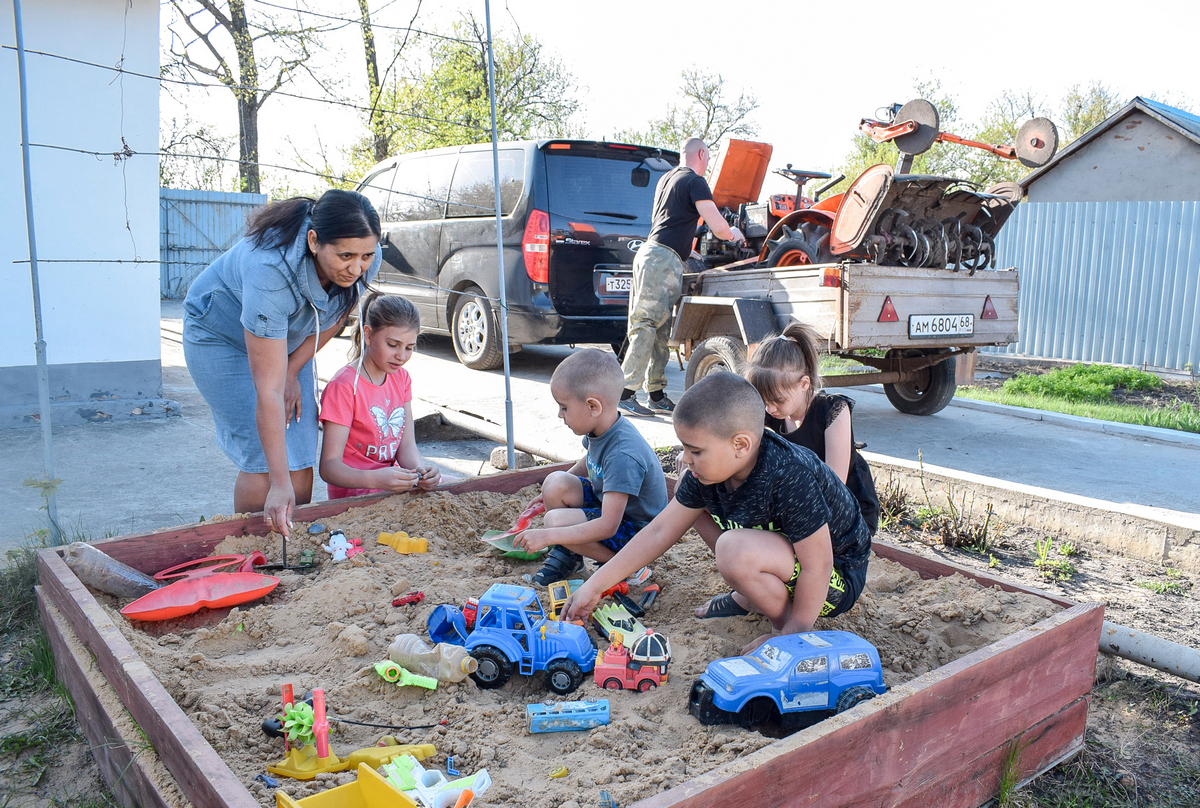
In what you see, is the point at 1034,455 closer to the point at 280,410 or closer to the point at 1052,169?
the point at 280,410

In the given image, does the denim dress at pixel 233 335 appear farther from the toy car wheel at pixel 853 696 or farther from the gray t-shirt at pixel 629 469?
the toy car wheel at pixel 853 696

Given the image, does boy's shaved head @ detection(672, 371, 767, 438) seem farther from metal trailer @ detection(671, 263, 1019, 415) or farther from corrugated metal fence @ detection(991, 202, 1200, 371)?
corrugated metal fence @ detection(991, 202, 1200, 371)

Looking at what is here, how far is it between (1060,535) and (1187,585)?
526 mm

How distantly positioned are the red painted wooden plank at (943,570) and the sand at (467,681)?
0.11 ft

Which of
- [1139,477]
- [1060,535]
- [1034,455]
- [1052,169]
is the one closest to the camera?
[1060,535]

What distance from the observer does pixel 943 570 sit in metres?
2.63

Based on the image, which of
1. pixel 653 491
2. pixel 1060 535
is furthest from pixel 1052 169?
pixel 653 491

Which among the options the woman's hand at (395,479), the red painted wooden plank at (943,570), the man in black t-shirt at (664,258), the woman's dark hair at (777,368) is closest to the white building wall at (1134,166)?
the man in black t-shirt at (664,258)

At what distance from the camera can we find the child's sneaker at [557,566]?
2629 mm

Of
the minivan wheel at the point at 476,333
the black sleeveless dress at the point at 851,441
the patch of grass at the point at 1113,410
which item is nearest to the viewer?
the black sleeveless dress at the point at 851,441

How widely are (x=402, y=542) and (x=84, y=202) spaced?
13.1 ft

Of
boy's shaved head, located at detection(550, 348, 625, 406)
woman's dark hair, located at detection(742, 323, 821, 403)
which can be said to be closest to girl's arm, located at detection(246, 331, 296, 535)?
boy's shaved head, located at detection(550, 348, 625, 406)

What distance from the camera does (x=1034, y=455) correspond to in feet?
16.4

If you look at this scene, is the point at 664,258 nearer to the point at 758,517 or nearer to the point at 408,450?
the point at 408,450
